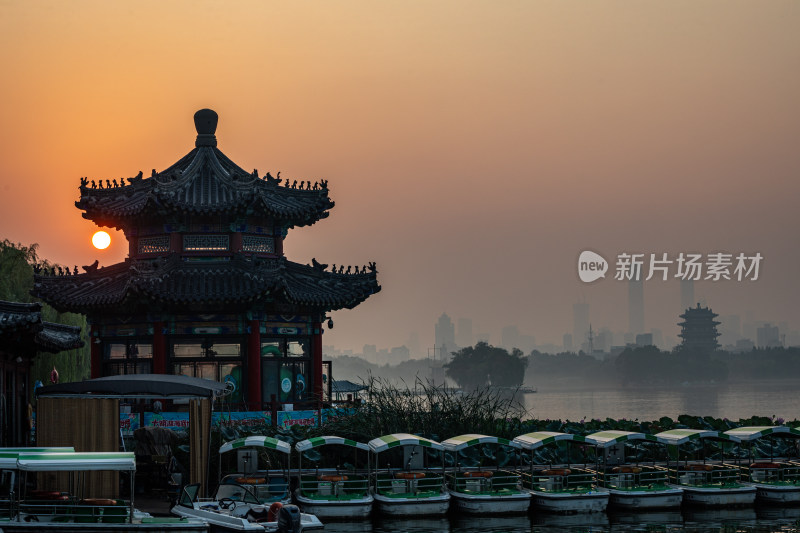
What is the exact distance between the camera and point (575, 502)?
94.8ft

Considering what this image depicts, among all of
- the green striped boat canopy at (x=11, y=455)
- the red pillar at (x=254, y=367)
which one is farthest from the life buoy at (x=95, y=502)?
the red pillar at (x=254, y=367)

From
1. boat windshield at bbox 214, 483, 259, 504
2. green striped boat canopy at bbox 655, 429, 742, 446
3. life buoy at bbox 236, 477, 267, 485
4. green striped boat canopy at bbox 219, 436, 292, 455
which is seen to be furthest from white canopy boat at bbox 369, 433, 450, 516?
green striped boat canopy at bbox 655, 429, 742, 446

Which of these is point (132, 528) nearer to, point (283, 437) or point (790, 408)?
point (283, 437)

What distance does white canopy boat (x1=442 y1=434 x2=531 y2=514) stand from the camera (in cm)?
2856

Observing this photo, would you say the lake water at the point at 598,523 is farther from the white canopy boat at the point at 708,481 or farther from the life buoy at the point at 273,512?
the life buoy at the point at 273,512

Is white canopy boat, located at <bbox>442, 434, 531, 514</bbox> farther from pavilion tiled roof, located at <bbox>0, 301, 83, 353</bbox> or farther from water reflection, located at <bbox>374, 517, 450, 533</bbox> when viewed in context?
pavilion tiled roof, located at <bbox>0, 301, 83, 353</bbox>

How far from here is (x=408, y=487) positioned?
29156 mm

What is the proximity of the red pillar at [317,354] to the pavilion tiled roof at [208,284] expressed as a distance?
995mm

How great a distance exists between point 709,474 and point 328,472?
1096 cm

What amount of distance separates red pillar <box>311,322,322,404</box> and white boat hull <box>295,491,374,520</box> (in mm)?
13654

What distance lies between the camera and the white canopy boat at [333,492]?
91.7ft

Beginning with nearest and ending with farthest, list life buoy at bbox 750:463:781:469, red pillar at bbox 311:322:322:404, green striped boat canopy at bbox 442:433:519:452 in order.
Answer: green striped boat canopy at bbox 442:433:519:452
life buoy at bbox 750:463:781:469
red pillar at bbox 311:322:322:404

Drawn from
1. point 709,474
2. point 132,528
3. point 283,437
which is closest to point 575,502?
point 709,474

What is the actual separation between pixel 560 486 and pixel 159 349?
16.7 meters
